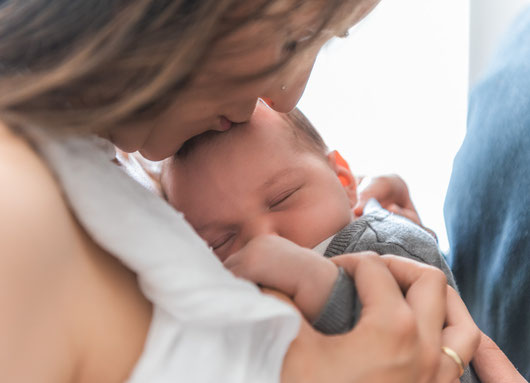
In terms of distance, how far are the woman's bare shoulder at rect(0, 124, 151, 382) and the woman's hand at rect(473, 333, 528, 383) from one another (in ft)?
1.75

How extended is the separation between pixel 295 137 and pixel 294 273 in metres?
0.43

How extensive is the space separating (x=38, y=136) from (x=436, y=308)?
50 centimetres

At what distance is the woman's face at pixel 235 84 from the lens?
0.73 m

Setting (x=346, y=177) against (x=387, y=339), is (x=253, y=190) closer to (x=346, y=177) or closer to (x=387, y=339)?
(x=346, y=177)

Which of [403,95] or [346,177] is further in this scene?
[403,95]

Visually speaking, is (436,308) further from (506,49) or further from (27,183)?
(506,49)

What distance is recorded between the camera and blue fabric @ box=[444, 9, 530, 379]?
105 cm

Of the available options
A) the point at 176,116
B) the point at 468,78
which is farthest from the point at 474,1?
the point at 176,116

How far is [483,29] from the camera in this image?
2.15 metres

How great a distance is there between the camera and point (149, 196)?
2.40 ft

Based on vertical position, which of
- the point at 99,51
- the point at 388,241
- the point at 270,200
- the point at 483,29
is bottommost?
the point at 483,29

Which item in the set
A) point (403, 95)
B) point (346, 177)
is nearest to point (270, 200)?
point (346, 177)

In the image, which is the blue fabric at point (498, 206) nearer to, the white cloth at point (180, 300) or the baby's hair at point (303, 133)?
the baby's hair at point (303, 133)

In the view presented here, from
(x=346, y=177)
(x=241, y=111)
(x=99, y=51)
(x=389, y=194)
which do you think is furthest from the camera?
(x=389, y=194)
